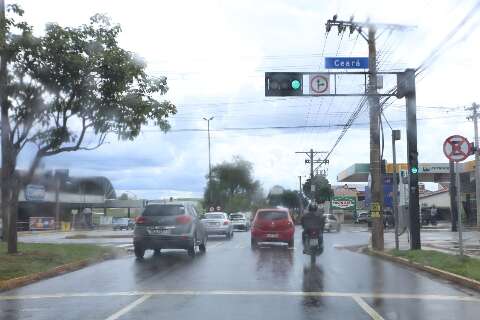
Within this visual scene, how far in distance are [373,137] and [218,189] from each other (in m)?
63.4

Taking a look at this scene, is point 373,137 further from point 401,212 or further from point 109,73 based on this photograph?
point 401,212

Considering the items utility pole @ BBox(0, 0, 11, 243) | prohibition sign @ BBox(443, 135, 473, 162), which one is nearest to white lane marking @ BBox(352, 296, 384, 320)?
prohibition sign @ BBox(443, 135, 473, 162)

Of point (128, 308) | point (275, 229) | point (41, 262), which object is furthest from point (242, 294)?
point (275, 229)

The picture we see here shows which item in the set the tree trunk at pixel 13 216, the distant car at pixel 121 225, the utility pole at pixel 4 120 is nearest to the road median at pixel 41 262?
the tree trunk at pixel 13 216

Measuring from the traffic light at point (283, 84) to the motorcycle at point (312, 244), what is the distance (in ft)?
14.0

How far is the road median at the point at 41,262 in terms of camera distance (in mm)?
13727

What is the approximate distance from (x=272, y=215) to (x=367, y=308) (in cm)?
1513

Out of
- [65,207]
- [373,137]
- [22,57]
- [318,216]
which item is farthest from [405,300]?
[65,207]

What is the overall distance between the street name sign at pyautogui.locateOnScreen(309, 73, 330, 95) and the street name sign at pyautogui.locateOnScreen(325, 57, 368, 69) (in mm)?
469

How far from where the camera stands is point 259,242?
2536cm

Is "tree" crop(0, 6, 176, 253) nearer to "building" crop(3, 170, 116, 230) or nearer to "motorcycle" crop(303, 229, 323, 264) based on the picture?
"motorcycle" crop(303, 229, 323, 264)

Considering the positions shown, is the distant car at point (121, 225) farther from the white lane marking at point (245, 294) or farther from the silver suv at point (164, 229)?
the white lane marking at point (245, 294)

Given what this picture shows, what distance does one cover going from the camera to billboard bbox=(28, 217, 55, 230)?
5350 cm

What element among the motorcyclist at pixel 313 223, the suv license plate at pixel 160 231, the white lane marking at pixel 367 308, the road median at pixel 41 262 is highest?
the motorcyclist at pixel 313 223
